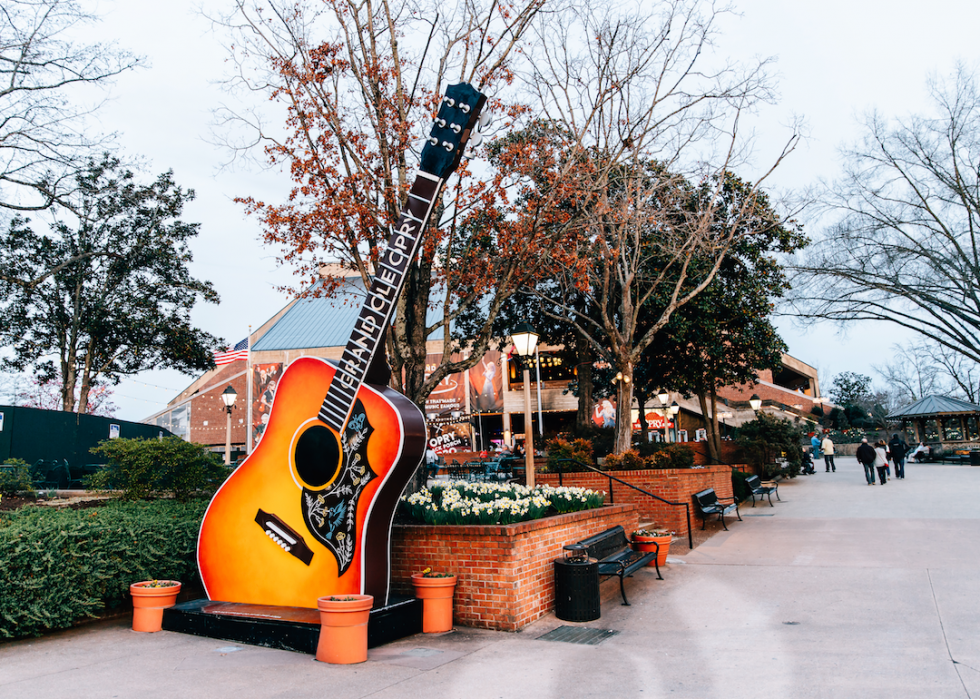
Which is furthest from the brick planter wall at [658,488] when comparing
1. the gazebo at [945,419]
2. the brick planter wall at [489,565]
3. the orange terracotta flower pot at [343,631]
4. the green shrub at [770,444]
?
the gazebo at [945,419]

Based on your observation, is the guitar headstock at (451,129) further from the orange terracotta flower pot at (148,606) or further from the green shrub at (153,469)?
the green shrub at (153,469)

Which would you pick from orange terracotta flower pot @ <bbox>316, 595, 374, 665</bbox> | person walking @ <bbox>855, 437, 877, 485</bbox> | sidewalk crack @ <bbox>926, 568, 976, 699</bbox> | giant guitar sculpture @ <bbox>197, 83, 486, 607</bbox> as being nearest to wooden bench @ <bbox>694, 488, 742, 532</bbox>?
sidewalk crack @ <bbox>926, 568, 976, 699</bbox>

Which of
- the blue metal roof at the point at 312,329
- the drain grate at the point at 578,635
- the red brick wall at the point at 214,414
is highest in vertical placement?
the blue metal roof at the point at 312,329

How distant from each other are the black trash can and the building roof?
3745 cm

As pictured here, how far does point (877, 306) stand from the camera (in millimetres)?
26234

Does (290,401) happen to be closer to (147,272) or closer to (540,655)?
(540,655)

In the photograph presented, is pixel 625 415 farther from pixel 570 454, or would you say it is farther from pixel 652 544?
pixel 652 544

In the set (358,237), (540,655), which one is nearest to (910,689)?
(540,655)

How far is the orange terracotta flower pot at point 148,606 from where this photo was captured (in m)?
6.86

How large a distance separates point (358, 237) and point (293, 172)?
1288 millimetres

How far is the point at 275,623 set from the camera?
6.26 meters

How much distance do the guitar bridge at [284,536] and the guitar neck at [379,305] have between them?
1.20 metres

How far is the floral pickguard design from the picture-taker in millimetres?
Answer: 6578

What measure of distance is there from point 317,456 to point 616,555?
4.19 metres
